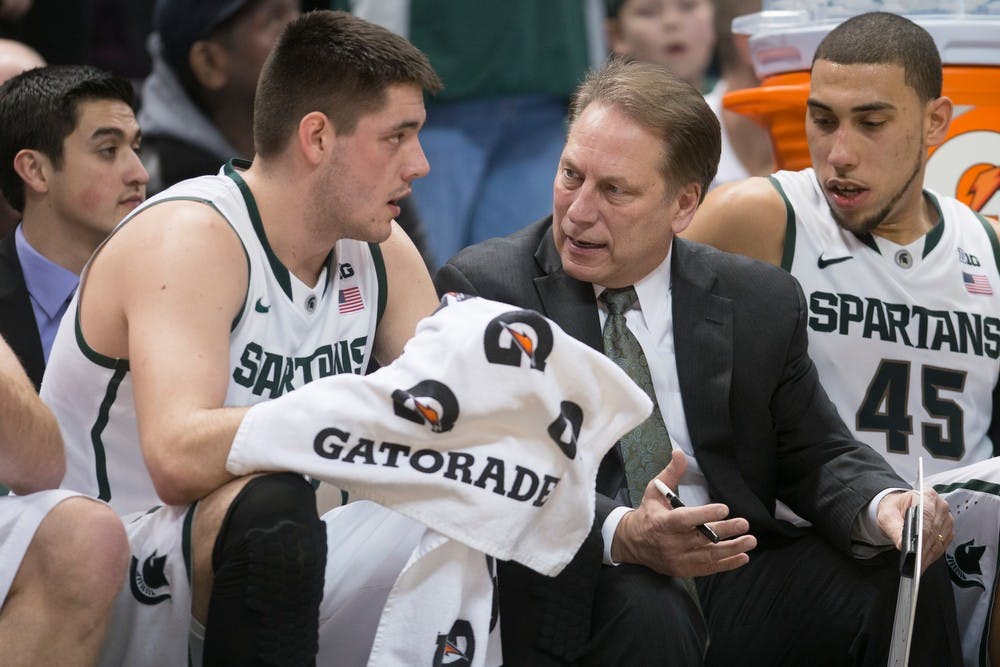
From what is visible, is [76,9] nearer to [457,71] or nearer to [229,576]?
[457,71]

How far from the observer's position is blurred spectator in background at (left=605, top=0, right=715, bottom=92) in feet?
21.0

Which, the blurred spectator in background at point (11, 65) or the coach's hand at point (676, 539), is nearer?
the coach's hand at point (676, 539)

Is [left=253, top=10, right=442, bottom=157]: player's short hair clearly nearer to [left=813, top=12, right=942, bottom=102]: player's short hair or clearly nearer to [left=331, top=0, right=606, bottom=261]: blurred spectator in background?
[left=813, top=12, right=942, bottom=102]: player's short hair

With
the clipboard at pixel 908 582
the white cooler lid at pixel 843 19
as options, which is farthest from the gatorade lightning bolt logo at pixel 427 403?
the white cooler lid at pixel 843 19

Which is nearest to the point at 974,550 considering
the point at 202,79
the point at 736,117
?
the point at 202,79

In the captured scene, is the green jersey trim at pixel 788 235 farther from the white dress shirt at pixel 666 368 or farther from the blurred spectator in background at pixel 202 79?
the blurred spectator in background at pixel 202 79

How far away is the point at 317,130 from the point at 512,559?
1.00m

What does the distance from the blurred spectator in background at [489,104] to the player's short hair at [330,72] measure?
6.45 feet

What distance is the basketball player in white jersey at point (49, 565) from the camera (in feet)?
8.29

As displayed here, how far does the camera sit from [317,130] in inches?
120

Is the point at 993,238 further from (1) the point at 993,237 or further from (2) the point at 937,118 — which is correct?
(2) the point at 937,118

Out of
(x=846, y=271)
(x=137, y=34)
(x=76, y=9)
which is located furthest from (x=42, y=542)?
(x=137, y=34)

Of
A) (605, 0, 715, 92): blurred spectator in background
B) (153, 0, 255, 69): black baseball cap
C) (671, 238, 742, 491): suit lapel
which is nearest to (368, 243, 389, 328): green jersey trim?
(671, 238, 742, 491): suit lapel

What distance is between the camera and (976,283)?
394 centimetres
